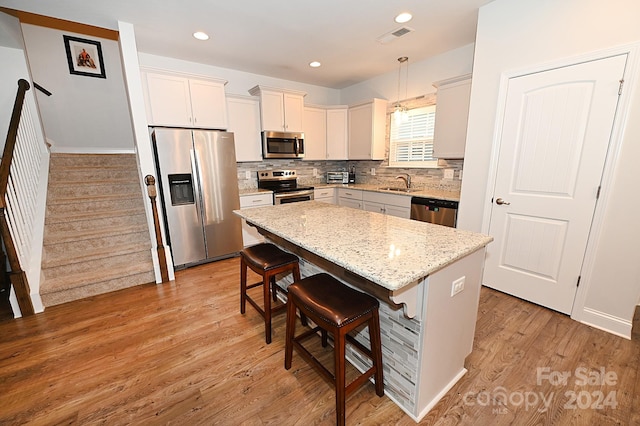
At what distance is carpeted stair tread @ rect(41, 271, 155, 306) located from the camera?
2492mm

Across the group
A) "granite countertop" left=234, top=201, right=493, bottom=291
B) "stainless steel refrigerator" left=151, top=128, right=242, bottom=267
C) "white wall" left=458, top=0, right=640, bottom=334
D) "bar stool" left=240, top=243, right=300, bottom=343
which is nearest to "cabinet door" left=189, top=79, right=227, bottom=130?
"stainless steel refrigerator" left=151, top=128, right=242, bottom=267

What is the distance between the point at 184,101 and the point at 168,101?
7.2 inches

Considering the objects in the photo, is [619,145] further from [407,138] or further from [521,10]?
[407,138]

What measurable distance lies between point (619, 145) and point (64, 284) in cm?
486

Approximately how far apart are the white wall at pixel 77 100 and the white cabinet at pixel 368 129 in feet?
13.0

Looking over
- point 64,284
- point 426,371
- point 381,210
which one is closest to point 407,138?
point 381,210

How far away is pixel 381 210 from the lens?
12.7ft

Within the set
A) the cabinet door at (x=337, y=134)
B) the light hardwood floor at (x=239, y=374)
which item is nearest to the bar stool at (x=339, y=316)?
the light hardwood floor at (x=239, y=374)

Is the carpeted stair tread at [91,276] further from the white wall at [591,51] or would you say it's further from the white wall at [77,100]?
the white wall at [591,51]

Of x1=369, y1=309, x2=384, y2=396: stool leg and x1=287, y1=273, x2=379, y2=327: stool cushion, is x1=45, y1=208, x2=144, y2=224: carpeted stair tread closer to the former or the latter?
x1=287, y1=273, x2=379, y2=327: stool cushion

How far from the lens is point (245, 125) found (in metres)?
3.96

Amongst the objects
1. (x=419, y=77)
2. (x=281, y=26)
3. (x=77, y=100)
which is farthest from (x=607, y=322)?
(x=77, y=100)

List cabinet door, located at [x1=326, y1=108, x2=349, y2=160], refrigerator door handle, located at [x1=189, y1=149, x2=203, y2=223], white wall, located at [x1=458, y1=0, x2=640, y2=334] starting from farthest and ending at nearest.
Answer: cabinet door, located at [x1=326, y1=108, x2=349, y2=160] < refrigerator door handle, located at [x1=189, y1=149, x2=203, y2=223] < white wall, located at [x1=458, y1=0, x2=640, y2=334]

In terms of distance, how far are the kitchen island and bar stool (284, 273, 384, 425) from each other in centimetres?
11
